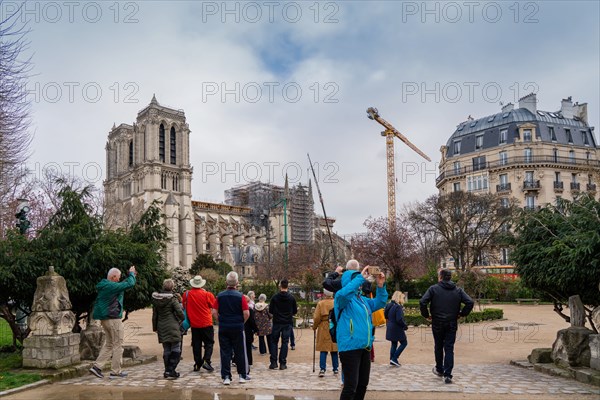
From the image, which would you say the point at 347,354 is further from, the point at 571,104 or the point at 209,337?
the point at 571,104

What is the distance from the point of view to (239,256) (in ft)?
325

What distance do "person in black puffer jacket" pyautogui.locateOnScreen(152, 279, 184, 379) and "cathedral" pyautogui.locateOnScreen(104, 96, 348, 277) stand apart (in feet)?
242

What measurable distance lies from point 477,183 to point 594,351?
165 feet

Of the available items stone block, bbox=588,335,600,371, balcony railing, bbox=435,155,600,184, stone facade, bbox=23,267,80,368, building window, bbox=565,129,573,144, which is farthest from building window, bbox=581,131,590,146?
stone facade, bbox=23,267,80,368

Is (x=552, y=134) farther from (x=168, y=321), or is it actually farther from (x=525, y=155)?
(x=168, y=321)

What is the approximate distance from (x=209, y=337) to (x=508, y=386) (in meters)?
5.27

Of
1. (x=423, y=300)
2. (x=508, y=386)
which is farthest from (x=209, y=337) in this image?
(x=508, y=386)

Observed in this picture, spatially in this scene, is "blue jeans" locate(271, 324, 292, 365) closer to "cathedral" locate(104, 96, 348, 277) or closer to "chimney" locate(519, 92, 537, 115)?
"chimney" locate(519, 92, 537, 115)

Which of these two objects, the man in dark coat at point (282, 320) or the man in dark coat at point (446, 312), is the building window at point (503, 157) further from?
the man in dark coat at point (446, 312)

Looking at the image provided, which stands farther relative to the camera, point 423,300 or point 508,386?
point 423,300

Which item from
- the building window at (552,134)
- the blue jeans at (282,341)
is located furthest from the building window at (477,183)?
the blue jeans at (282,341)

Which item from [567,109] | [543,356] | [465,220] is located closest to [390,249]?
[465,220]

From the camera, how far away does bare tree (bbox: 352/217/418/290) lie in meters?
38.1

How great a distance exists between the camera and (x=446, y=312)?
848 centimetres
